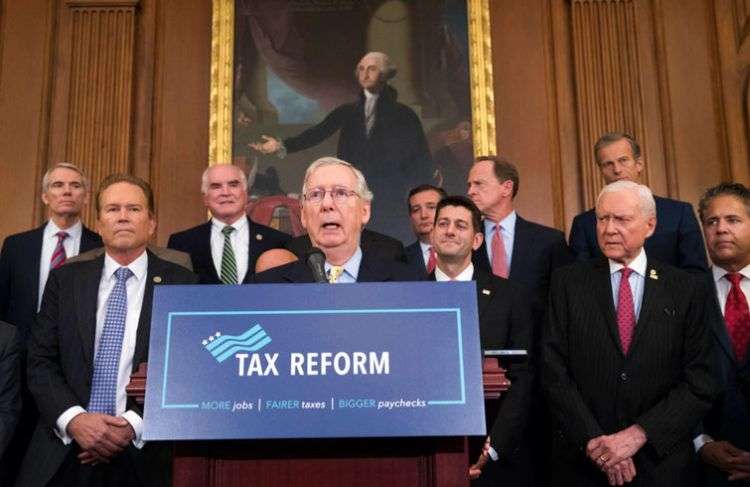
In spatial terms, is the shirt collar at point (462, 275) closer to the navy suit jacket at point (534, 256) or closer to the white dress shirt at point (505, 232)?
the navy suit jacket at point (534, 256)

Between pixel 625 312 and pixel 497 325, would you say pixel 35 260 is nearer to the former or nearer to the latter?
pixel 497 325

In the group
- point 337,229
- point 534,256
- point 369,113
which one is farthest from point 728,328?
point 369,113

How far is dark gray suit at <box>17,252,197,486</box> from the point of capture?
122 inches

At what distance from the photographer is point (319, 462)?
1976 millimetres

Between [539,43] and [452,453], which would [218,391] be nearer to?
[452,453]

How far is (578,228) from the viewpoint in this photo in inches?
174

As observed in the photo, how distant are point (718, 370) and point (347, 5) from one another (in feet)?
12.5

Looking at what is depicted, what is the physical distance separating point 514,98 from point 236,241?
7.84 ft

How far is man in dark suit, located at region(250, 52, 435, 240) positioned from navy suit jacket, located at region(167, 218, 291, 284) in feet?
4.10

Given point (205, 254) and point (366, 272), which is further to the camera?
point (205, 254)

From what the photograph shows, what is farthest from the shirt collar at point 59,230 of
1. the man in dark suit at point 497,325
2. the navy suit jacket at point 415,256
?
the man in dark suit at point 497,325

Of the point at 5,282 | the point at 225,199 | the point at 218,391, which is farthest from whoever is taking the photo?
the point at 225,199

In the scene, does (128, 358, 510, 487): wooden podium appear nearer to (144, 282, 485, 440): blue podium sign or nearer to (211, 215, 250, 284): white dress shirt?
(144, 282, 485, 440): blue podium sign

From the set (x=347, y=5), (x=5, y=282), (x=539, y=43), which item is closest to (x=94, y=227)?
(x=5, y=282)
